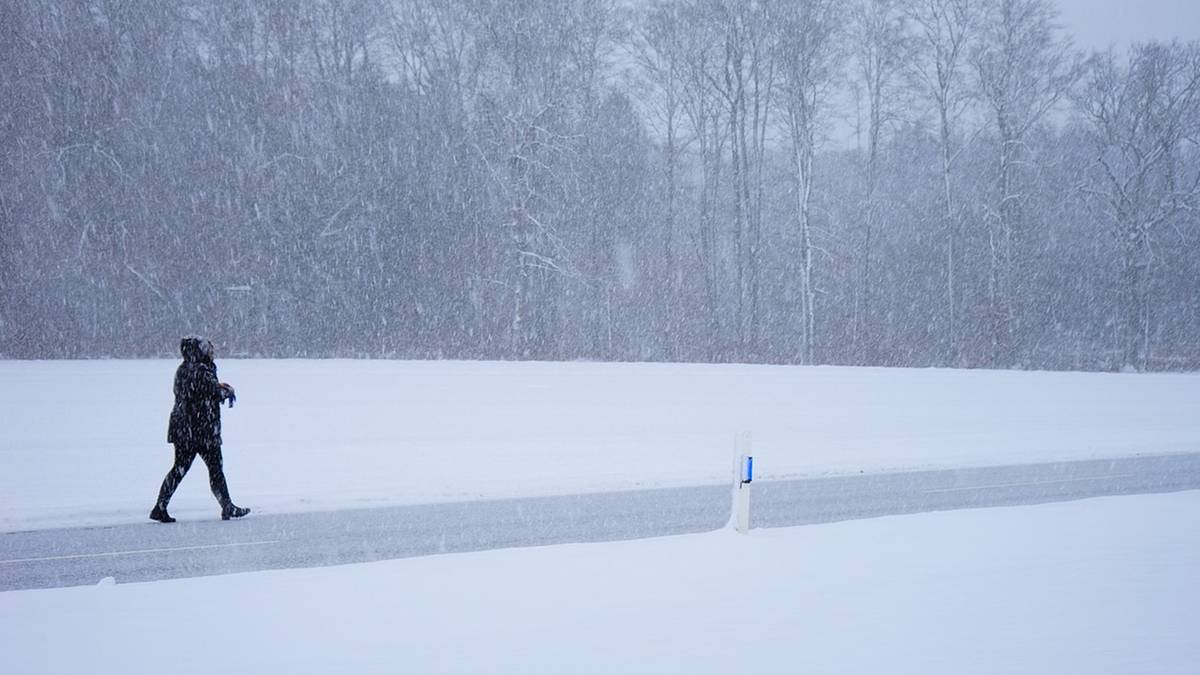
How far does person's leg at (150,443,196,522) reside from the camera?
33.3 ft

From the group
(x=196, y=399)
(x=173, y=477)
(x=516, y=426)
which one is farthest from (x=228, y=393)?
(x=516, y=426)

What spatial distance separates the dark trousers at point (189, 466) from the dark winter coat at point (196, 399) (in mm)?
59

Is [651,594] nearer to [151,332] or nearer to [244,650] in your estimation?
[244,650]

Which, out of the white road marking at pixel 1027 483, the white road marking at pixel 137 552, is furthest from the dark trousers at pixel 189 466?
the white road marking at pixel 1027 483

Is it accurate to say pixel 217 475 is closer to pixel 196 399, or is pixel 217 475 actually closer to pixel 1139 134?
pixel 196 399

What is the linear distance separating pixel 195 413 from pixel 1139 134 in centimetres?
4344

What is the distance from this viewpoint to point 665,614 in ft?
19.9

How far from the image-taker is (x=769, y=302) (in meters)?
49.9

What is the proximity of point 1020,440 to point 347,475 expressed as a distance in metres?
14.3

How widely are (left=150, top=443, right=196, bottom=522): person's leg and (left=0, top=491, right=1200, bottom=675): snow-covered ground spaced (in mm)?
3479

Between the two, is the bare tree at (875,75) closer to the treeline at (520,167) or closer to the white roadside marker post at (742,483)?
the treeline at (520,167)

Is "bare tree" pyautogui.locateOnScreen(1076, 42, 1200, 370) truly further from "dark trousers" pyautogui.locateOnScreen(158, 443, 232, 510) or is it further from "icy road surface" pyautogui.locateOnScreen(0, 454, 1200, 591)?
"dark trousers" pyautogui.locateOnScreen(158, 443, 232, 510)

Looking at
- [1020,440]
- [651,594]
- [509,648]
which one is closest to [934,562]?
[651,594]

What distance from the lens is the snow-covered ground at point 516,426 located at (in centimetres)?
1341
